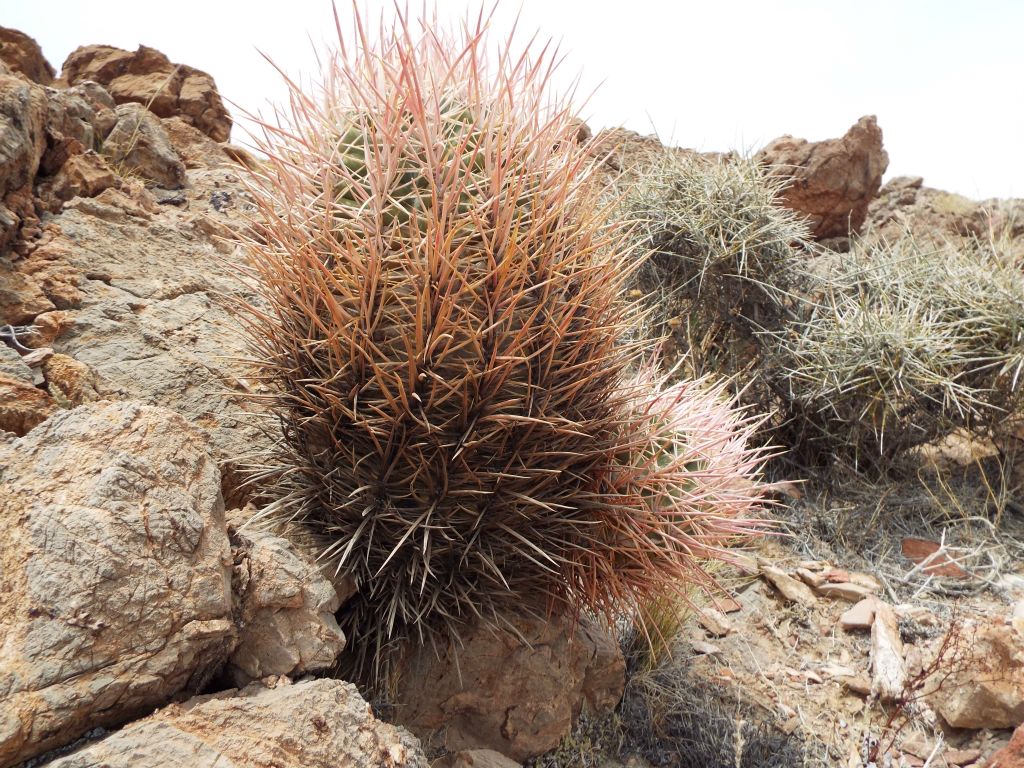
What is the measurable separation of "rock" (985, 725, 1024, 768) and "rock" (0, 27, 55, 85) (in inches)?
205

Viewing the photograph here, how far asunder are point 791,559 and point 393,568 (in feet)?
9.71

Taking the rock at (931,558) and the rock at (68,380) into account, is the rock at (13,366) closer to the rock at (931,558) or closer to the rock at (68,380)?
the rock at (68,380)

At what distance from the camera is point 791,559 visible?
4.34 m

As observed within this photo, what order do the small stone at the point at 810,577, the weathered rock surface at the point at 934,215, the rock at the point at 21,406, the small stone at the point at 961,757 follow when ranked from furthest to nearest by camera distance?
the weathered rock surface at the point at 934,215
the small stone at the point at 810,577
the small stone at the point at 961,757
the rock at the point at 21,406

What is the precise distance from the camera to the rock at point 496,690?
→ 233 cm

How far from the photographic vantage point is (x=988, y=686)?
297cm

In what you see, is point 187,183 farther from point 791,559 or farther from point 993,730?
point 993,730

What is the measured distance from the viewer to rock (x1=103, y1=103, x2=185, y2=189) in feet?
11.8

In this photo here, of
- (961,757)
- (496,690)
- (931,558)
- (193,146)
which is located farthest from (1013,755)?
(193,146)


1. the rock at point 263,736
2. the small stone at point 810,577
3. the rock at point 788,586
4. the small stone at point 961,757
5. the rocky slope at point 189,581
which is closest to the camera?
the rock at point 263,736

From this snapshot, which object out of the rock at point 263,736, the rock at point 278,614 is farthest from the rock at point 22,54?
the rock at point 263,736

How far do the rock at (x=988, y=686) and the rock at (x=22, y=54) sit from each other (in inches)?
206

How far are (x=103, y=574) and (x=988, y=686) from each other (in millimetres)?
3120

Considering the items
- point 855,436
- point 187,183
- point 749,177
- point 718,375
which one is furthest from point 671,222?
point 187,183
